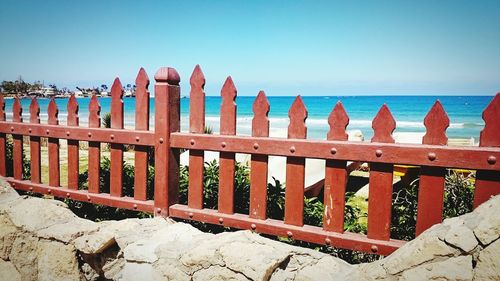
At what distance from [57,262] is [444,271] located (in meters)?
2.26

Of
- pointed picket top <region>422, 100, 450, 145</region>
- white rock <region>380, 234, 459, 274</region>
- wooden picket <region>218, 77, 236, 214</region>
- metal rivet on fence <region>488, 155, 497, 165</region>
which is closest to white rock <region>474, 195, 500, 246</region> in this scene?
white rock <region>380, 234, 459, 274</region>

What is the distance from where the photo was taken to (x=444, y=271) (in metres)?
1.41

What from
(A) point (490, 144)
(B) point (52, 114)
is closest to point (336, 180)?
(A) point (490, 144)

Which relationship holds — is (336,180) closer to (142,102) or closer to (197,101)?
(197,101)

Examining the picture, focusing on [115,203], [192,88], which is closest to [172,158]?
[192,88]

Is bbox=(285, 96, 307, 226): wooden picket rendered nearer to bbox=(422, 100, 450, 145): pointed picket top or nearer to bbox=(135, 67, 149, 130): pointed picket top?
bbox=(422, 100, 450, 145): pointed picket top

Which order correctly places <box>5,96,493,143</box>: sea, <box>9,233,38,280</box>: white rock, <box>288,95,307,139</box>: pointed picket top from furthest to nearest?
1. <box>5,96,493,143</box>: sea
2. <box>9,233,38,280</box>: white rock
3. <box>288,95,307,139</box>: pointed picket top

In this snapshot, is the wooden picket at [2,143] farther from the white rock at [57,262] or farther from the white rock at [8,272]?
the white rock at [57,262]

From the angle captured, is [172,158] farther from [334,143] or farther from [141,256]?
[334,143]

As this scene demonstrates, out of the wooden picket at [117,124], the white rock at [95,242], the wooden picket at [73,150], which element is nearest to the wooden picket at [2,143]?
the wooden picket at [73,150]

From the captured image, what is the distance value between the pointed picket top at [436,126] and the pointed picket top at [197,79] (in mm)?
1426

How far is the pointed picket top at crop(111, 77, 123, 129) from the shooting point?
9.19ft

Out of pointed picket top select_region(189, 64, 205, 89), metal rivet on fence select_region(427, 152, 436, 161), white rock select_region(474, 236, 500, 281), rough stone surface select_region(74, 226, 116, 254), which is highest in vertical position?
pointed picket top select_region(189, 64, 205, 89)

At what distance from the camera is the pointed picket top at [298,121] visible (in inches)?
86.3
